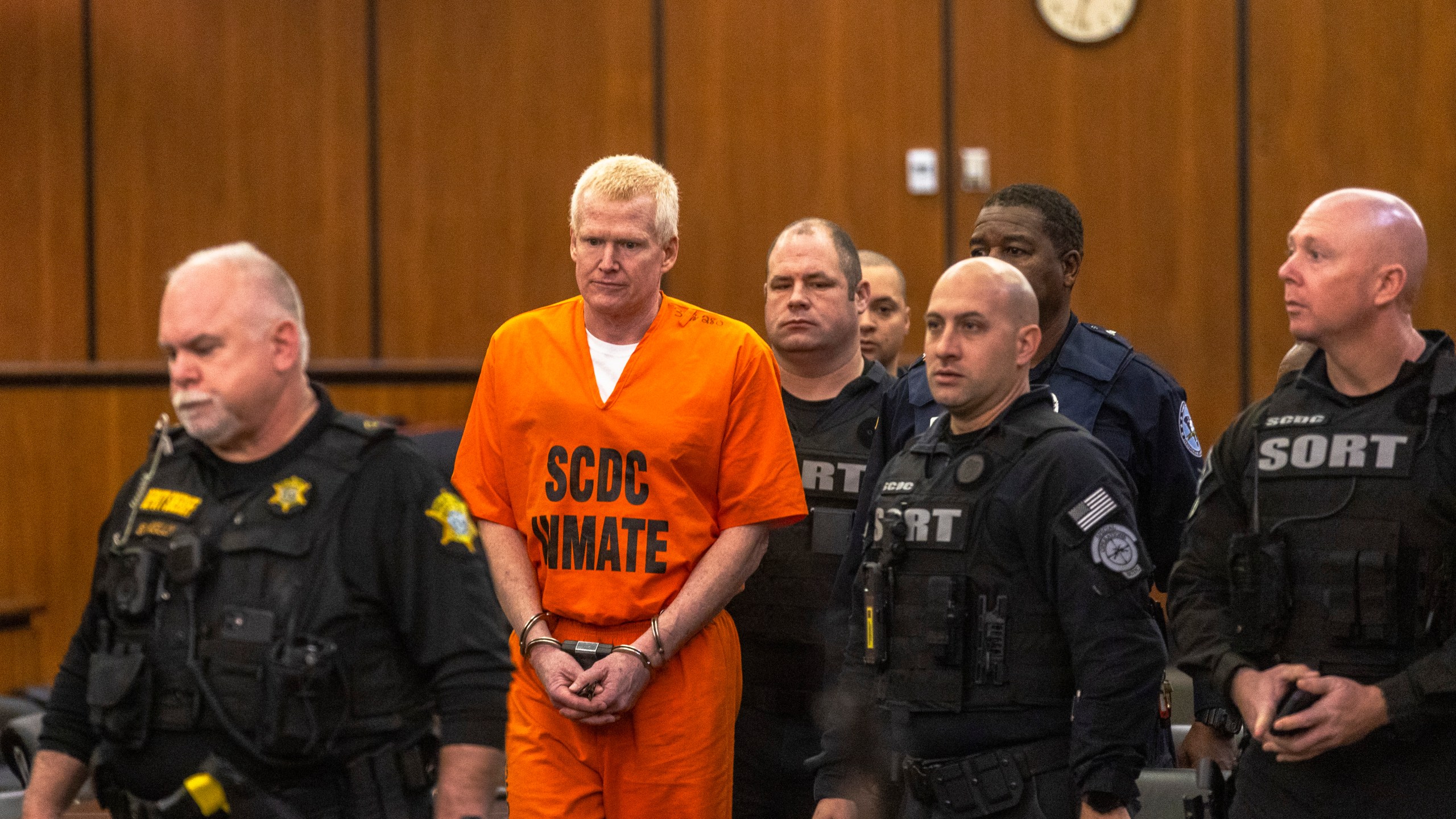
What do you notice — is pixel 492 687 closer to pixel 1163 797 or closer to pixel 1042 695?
pixel 1042 695

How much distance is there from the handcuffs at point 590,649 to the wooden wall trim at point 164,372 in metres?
4.47

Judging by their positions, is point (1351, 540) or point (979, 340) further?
point (979, 340)

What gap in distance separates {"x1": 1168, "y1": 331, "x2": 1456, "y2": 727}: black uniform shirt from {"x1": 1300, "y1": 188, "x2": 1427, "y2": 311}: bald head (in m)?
0.12

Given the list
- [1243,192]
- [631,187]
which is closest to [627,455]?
[631,187]

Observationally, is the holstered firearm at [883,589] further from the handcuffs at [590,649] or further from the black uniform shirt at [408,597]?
the black uniform shirt at [408,597]

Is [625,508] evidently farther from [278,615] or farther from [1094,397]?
[1094,397]

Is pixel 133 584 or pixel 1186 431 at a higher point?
pixel 1186 431

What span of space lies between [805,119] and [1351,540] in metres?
5.17

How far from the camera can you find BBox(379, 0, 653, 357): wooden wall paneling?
22.9 ft

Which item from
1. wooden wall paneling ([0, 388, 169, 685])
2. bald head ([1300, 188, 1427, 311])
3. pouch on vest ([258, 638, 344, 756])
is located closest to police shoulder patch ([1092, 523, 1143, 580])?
bald head ([1300, 188, 1427, 311])

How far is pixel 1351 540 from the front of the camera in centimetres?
206

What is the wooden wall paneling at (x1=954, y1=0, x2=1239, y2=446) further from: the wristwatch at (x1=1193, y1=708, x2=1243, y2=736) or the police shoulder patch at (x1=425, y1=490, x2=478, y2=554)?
the police shoulder patch at (x1=425, y1=490, x2=478, y2=554)

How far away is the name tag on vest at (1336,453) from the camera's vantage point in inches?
80.7

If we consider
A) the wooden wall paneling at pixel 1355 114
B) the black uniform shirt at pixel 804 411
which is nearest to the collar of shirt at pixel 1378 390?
the black uniform shirt at pixel 804 411
